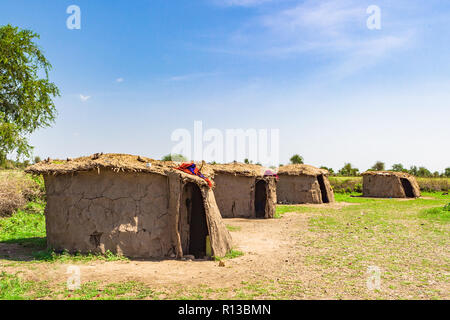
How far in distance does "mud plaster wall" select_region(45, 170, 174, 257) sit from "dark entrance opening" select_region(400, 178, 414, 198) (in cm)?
2662

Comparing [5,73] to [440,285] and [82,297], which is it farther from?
[440,285]

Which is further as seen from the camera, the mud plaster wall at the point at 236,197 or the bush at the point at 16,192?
the mud plaster wall at the point at 236,197

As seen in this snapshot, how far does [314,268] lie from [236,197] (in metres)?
9.90

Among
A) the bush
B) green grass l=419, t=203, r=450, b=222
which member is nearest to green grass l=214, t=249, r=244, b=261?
the bush

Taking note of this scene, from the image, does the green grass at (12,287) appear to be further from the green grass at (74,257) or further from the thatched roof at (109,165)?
the thatched roof at (109,165)

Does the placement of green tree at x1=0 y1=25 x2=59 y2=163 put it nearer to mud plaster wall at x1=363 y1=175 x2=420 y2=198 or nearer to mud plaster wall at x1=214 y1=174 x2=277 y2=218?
mud plaster wall at x1=214 y1=174 x2=277 y2=218

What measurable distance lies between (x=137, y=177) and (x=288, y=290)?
4.71 metres

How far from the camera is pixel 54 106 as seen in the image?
22641mm

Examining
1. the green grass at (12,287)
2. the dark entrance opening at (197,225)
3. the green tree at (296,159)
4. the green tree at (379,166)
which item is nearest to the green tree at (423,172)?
the green tree at (379,166)

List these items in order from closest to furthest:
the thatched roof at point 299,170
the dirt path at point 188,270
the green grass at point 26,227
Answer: the dirt path at point 188,270 → the green grass at point 26,227 → the thatched roof at point 299,170

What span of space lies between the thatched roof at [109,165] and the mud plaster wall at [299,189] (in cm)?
1574

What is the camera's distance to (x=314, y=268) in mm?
8203

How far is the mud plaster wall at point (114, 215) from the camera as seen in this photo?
29.3 feet

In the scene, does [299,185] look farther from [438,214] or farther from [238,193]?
[438,214]
